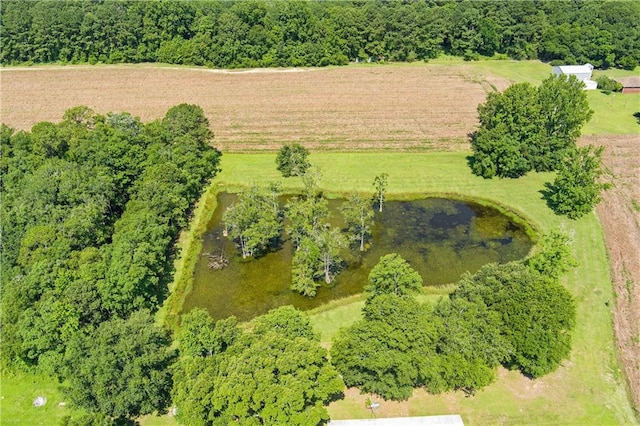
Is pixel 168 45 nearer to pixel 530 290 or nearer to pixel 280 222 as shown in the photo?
pixel 280 222

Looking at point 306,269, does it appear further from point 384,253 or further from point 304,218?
point 384,253

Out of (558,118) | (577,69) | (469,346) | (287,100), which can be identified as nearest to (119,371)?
(469,346)

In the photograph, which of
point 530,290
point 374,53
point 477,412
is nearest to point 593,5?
point 374,53

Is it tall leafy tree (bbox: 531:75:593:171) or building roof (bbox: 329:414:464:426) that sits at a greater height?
tall leafy tree (bbox: 531:75:593:171)

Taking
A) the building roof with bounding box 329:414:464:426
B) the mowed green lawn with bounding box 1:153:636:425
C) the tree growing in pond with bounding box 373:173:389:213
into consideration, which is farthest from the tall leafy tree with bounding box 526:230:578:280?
the tree growing in pond with bounding box 373:173:389:213

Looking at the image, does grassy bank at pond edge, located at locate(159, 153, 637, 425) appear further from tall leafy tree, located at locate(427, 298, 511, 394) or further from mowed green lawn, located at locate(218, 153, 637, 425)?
tall leafy tree, located at locate(427, 298, 511, 394)
